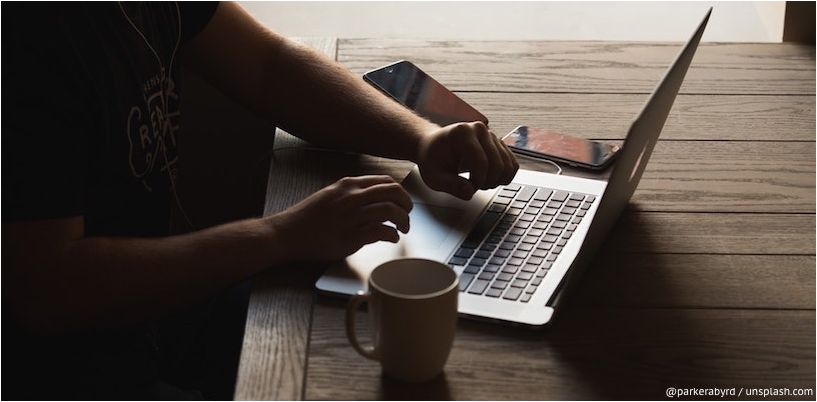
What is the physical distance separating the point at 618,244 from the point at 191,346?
531 mm

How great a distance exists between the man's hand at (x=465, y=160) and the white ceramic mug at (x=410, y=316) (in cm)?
32

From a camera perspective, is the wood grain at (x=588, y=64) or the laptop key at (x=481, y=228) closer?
the laptop key at (x=481, y=228)

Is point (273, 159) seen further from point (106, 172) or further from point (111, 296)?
point (111, 296)

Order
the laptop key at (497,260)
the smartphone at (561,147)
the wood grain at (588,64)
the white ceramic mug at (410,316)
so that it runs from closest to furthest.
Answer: the white ceramic mug at (410,316)
the laptop key at (497,260)
the smartphone at (561,147)
the wood grain at (588,64)

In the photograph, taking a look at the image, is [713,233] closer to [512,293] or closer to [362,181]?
[512,293]

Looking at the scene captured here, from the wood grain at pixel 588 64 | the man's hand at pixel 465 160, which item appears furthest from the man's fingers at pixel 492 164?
the wood grain at pixel 588 64

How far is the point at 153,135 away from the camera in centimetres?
116

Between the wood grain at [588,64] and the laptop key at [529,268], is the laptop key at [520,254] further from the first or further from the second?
the wood grain at [588,64]

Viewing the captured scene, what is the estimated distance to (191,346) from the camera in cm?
124

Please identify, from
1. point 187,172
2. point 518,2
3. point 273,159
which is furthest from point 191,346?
point 518,2

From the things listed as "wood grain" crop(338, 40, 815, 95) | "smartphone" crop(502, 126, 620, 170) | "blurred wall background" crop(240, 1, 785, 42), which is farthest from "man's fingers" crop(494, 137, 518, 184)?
"blurred wall background" crop(240, 1, 785, 42)

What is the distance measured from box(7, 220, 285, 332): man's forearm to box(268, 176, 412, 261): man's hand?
0.07 ft

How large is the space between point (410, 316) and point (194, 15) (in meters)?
0.67

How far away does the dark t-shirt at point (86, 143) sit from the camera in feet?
2.98
